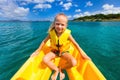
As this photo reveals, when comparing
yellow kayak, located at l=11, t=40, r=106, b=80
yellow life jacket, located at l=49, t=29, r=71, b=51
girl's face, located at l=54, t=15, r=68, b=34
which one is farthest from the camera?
yellow life jacket, located at l=49, t=29, r=71, b=51

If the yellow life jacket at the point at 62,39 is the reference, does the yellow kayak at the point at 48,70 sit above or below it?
below

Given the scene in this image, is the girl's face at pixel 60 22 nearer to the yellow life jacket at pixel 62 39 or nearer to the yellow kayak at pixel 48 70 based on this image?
the yellow life jacket at pixel 62 39

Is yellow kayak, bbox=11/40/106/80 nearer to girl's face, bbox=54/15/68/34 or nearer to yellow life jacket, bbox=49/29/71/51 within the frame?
yellow life jacket, bbox=49/29/71/51

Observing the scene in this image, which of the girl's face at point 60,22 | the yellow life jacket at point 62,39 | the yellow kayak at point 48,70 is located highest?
the girl's face at point 60,22

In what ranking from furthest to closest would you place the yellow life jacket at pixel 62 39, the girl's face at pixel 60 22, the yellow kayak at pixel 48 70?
1. the yellow life jacket at pixel 62 39
2. the girl's face at pixel 60 22
3. the yellow kayak at pixel 48 70

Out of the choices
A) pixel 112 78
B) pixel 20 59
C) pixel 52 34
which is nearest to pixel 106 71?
pixel 112 78

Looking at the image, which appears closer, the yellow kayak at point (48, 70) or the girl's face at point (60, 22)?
the yellow kayak at point (48, 70)

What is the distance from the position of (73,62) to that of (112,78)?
1236mm

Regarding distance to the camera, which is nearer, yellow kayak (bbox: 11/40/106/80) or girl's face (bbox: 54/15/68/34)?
yellow kayak (bbox: 11/40/106/80)

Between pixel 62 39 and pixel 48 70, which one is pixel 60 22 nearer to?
pixel 62 39

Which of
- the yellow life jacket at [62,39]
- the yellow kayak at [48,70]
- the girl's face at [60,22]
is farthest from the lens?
the yellow life jacket at [62,39]

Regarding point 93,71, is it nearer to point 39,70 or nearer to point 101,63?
point 39,70

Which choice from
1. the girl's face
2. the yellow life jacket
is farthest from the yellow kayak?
the girl's face

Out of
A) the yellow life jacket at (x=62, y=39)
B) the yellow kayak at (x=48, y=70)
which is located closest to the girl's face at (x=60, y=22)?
the yellow life jacket at (x=62, y=39)
